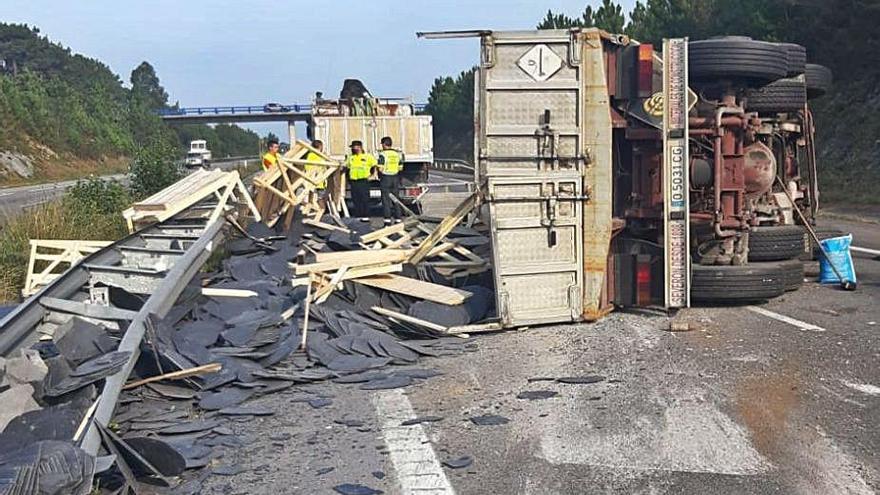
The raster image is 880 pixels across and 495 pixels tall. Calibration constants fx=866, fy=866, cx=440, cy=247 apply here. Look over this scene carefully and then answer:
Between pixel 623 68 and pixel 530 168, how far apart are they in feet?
4.11

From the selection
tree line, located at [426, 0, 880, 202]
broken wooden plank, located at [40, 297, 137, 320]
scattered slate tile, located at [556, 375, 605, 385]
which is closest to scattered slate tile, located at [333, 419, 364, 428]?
scattered slate tile, located at [556, 375, 605, 385]

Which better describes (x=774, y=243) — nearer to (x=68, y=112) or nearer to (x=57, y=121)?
(x=57, y=121)

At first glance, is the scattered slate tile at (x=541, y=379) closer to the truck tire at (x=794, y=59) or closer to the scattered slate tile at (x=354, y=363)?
the scattered slate tile at (x=354, y=363)

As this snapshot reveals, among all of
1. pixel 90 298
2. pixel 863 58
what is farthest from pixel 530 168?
pixel 863 58

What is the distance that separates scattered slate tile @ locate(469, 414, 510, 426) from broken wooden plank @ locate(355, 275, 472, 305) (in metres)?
2.61

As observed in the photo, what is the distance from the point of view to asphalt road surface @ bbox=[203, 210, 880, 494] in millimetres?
4184

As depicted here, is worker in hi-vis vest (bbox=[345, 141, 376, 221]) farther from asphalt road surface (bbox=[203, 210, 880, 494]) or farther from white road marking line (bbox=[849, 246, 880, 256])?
white road marking line (bbox=[849, 246, 880, 256])

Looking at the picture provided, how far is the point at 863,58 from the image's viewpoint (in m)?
29.3

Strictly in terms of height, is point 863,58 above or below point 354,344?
above

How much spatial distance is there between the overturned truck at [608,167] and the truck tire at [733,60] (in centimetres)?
1

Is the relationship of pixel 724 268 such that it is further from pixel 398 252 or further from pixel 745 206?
pixel 398 252

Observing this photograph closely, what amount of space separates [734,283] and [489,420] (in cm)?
376

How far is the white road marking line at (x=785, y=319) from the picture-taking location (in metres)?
7.11

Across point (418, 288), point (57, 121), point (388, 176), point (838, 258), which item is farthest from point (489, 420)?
point (57, 121)
